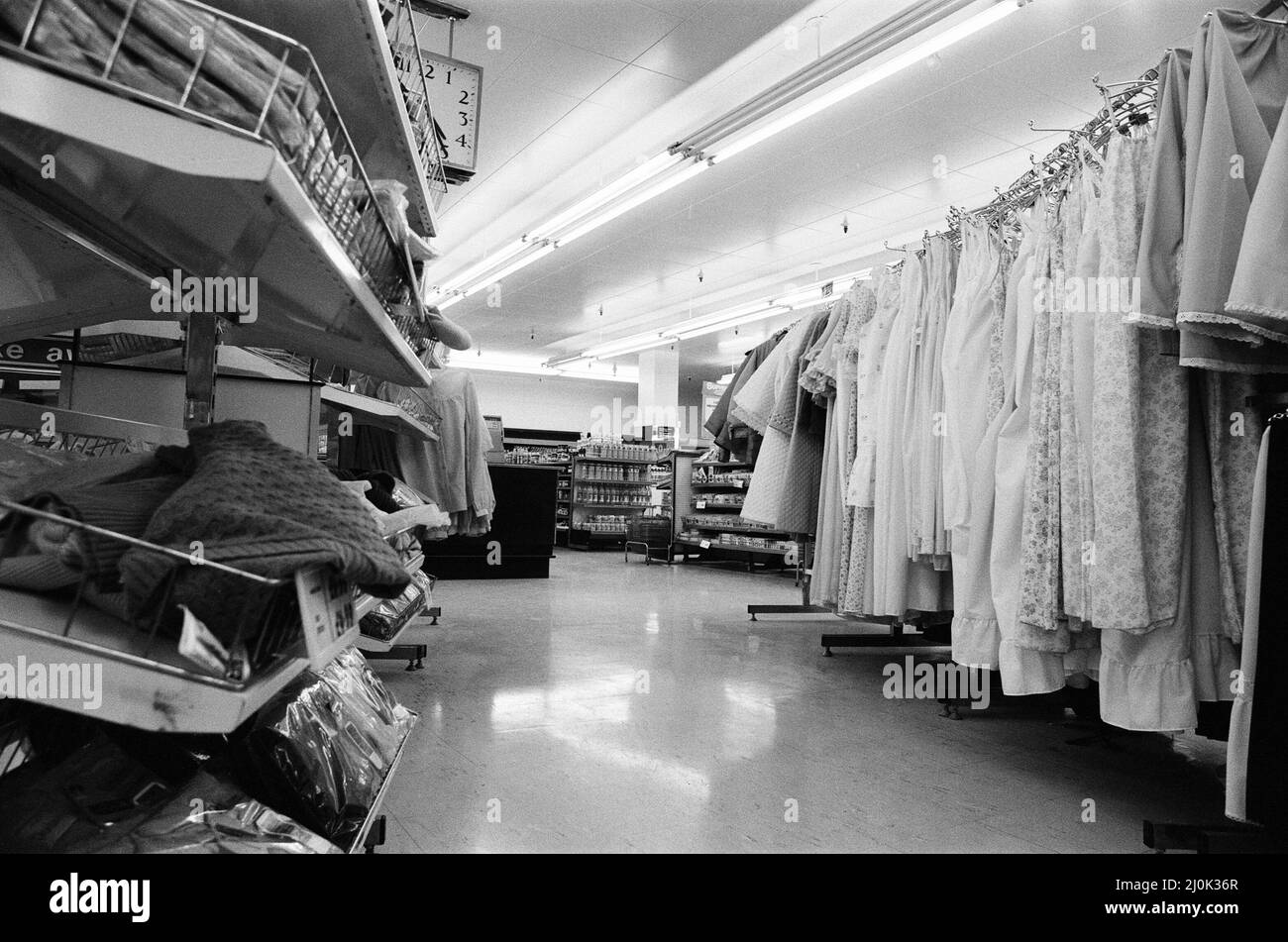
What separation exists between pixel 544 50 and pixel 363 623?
4271 mm

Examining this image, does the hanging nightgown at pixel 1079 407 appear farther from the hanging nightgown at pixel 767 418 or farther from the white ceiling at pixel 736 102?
the white ceiling at pixel 736 102

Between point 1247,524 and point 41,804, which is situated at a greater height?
point 1247,524

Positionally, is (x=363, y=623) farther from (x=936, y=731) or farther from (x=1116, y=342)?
(x=1116, y=342)

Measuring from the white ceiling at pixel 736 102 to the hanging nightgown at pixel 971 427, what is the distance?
2.94 metres

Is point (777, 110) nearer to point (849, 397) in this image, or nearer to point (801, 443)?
point (801, 443)

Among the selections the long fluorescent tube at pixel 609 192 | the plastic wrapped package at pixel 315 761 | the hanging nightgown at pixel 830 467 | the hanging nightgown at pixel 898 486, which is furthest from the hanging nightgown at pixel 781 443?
the long fluorescent tube at pixel 609 192

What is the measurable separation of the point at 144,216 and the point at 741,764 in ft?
6.37

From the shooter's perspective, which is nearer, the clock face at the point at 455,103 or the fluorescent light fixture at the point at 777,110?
the clock face at the point at 455,103

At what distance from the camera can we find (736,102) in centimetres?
596

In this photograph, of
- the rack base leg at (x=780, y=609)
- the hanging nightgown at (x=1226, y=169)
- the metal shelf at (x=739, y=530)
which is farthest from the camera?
the metal shelf at (x=739, y=530)

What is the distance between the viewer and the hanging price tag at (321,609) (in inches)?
28.3

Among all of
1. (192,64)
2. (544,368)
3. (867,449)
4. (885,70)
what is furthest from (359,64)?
(544,368)
